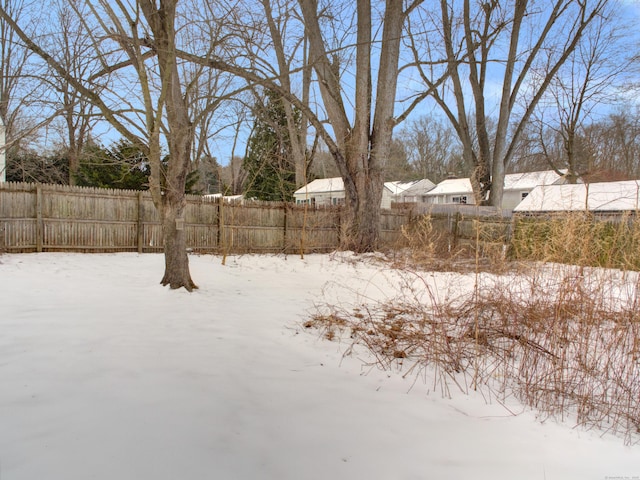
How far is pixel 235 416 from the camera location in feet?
6.72

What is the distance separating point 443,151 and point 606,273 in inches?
1609

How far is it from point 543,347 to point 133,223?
8.96 m

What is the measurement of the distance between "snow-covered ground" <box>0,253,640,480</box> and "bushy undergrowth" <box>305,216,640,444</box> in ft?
0.73

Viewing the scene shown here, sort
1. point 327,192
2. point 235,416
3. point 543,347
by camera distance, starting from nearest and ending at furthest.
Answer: point 235,416 → point 543,347 → point 327,192

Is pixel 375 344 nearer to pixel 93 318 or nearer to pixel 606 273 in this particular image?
pixel 606 273

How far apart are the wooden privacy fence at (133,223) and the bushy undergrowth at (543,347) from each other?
6000 mm

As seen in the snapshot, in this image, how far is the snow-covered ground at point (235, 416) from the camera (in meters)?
1.66

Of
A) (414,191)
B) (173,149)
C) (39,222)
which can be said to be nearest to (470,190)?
(414,191)

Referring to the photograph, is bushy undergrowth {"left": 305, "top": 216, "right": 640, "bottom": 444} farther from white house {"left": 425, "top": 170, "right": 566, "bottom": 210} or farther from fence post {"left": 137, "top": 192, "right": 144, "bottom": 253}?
white house {"left": 425, "top": 170, "right": 566, "bottom": 210}

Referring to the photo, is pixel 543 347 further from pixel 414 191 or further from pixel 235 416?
pixel 414 191

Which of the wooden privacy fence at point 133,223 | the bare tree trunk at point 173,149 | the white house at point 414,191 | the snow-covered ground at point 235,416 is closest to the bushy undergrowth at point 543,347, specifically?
the snow-covered ground at point 235,416

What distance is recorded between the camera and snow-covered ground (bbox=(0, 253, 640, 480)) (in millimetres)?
1658

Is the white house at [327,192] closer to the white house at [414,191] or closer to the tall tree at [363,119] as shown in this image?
the white house at [414,191]

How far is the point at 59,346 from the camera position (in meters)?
2.95
